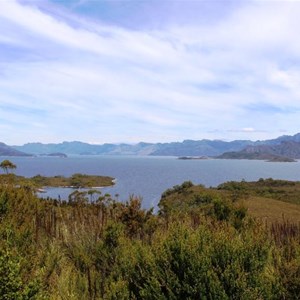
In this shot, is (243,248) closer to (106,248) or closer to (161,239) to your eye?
(161,239)

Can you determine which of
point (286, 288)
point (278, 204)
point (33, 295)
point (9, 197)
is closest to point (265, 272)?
point (286, 288)

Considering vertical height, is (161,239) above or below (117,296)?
above

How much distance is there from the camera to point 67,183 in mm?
129375

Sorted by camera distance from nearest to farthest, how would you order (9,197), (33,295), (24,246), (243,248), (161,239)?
(33,295), (243,248), (161,239), (24,246), (9,197)

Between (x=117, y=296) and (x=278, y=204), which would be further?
(x=278, y=204)

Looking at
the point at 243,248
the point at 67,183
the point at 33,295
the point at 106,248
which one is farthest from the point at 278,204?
the point at 67,183

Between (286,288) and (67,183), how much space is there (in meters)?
123

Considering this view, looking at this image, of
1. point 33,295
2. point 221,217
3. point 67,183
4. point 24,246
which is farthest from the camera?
point 67,183

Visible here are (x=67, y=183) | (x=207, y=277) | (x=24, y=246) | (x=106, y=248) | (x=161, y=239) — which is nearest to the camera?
(x=207, y=277)

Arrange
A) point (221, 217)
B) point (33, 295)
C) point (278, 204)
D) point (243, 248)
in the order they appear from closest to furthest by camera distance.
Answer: point (33, 295) < point (243, 248) < point (221, 217) < point (278, 204)

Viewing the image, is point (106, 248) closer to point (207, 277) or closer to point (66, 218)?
point (207, 277)

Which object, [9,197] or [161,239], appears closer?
[161,239]

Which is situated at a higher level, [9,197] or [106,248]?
[9,197]

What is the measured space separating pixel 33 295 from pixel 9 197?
13.8 m
